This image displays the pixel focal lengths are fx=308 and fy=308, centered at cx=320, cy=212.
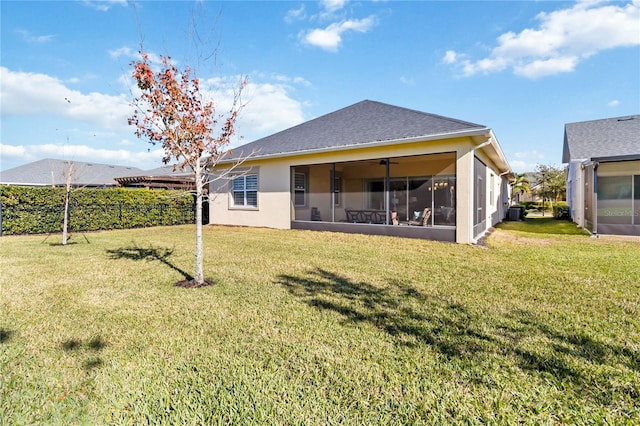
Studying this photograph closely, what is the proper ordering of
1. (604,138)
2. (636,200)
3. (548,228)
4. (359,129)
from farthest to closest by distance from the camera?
(604,138), (548,228), (636,200), (359,129)

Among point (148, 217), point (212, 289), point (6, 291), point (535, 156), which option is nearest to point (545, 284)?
point (212, 289)

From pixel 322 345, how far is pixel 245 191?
475 inches

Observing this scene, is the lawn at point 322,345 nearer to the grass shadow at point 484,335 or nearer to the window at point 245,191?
the grass shadow at point 484,335

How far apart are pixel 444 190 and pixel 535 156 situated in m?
30.8

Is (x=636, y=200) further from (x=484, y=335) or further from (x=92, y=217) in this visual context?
(x=92, y=217)

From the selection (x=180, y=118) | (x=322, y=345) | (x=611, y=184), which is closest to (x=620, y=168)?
(x=611, y=184)

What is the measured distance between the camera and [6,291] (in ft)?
15.6

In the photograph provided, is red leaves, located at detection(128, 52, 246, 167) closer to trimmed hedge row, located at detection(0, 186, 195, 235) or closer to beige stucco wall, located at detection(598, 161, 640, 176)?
trimmed hedge row, located at detection(0, 186, 195, 235)

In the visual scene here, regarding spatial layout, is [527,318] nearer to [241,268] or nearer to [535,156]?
[241,268]

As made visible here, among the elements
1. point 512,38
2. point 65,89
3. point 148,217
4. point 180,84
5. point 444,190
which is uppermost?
point 512,38

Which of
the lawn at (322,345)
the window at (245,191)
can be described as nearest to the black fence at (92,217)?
the window at (245,191)

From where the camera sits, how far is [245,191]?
14336mm

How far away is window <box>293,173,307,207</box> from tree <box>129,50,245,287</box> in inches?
298

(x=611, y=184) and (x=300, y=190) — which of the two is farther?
(x=300, y=190)
